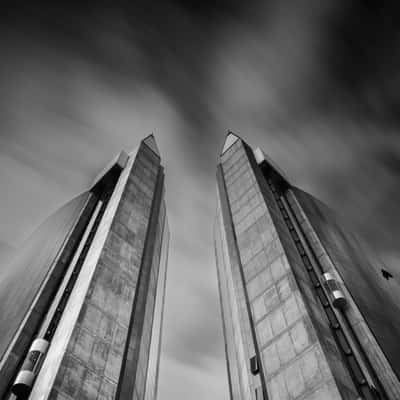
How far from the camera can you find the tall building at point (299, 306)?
38.7ft

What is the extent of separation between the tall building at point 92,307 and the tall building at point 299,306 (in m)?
4.50

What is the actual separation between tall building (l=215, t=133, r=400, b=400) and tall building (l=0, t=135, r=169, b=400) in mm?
4504

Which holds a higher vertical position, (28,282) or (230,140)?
(230,140)

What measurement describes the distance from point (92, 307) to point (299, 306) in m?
7.97

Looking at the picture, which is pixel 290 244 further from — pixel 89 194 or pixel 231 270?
pixel 89 194

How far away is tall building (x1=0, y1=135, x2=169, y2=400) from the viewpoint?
465 inches

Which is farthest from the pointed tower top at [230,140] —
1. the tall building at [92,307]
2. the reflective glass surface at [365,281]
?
the tall building at [92,307]

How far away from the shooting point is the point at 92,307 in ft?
46.2

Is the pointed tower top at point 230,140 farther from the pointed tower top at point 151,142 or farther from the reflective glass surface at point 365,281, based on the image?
the reflective glass surface at point 365,281

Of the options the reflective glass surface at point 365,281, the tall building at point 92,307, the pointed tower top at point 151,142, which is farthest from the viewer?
the pointed tower top at point 151,142

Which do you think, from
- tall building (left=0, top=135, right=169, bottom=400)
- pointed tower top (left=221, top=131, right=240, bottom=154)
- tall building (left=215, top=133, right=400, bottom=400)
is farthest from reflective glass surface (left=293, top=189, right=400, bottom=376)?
tall building (left=0, top=135, right=169, bottom=400)

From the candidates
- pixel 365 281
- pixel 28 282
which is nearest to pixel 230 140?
pixel 365 281

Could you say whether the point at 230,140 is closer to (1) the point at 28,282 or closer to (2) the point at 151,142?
(2) the point at 151,142

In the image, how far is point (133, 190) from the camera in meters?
23.5
